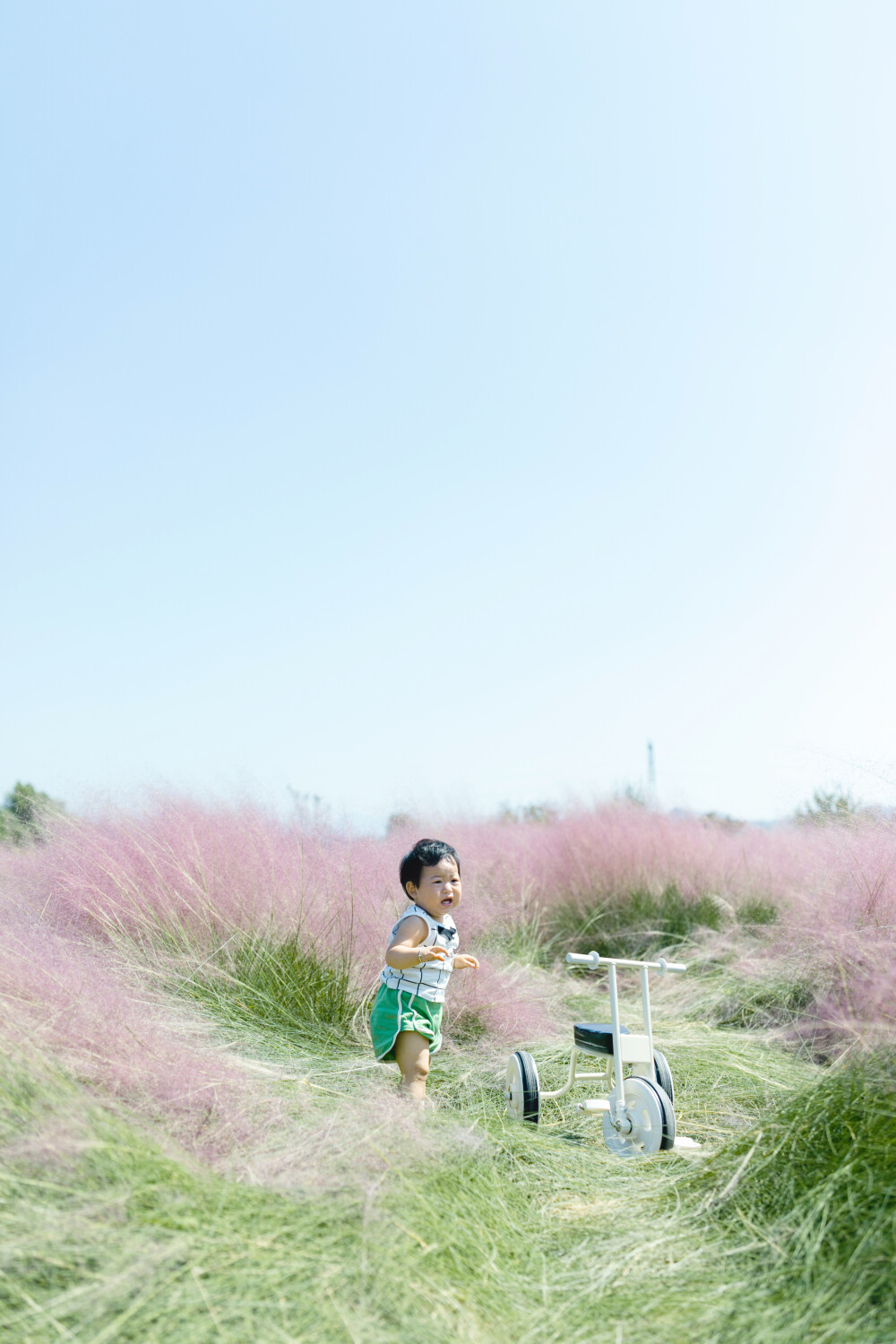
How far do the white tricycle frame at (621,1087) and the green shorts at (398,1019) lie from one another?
0.29 metres

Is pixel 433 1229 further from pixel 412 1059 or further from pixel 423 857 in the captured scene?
pixel 423 857

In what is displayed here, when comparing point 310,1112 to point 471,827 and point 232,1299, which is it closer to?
point 232,1299

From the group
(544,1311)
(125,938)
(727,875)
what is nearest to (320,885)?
(125,938)

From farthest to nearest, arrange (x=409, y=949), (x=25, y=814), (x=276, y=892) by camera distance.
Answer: (x=25, y=814)
(x=276, y=892)
(x=409, y=949)

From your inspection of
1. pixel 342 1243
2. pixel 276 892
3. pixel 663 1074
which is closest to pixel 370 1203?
pixel 342 1243

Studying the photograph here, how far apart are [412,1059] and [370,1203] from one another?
123 cm

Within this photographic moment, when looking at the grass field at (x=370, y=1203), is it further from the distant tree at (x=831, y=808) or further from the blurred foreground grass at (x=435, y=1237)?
the distant tree at (x=831, y=808)

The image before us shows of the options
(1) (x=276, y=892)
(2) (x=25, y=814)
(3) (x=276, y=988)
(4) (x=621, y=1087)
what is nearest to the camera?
(4) (x=621, y=1087)

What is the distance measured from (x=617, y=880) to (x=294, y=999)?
3083mm

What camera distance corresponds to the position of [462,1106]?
321 centimetres

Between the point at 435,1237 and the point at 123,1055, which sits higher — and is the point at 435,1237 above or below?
below

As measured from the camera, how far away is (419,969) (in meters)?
3.15

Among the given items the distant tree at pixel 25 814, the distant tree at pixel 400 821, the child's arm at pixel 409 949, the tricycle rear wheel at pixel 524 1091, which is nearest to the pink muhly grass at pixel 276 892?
the distant tree at pixel 25 814

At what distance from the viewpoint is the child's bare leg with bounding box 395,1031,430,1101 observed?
3.08m
